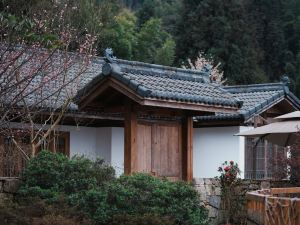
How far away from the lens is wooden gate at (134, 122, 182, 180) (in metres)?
15.4

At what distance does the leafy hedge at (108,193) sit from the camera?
1041 cm

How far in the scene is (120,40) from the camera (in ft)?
108

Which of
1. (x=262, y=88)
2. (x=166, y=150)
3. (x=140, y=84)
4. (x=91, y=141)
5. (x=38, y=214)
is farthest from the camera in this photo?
(x=262, y=88)

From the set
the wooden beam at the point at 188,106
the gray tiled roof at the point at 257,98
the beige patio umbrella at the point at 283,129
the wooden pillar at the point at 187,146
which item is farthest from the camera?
the gray tiled roof at the point at 257,98

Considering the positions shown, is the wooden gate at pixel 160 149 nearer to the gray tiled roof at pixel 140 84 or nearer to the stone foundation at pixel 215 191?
the gray tiled roof at pixel 140 84

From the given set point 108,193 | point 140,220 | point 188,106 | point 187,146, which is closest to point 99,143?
point 187,146

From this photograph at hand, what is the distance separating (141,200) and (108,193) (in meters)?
0.57

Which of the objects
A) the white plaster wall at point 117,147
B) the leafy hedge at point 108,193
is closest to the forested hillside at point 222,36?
the white plaster wall at point 117,147

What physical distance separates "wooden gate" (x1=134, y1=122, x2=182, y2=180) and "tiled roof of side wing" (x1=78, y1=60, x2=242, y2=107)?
47.9 inches

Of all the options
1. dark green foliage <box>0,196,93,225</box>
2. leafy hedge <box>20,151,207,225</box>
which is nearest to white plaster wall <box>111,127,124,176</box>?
leafy hedge <box>20,151,207,225</box>

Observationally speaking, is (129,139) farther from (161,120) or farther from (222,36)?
(222,36)

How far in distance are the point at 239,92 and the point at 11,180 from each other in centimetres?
1200

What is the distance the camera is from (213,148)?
66.0 ft

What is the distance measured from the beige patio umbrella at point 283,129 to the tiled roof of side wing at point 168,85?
1.13 meters
